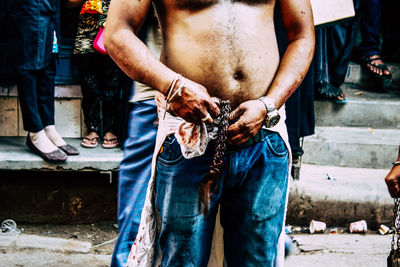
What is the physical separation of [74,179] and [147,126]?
1410mm

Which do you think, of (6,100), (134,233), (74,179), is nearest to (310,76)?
(134,233)

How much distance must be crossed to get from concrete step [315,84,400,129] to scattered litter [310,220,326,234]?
1.23 m

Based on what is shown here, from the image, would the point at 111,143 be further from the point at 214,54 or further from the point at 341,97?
the point at 214,54

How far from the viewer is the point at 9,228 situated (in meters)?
3.78

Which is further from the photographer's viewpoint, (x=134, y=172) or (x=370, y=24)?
(x=370, y=24)

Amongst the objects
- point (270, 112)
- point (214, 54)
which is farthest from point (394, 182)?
point (214, 54)

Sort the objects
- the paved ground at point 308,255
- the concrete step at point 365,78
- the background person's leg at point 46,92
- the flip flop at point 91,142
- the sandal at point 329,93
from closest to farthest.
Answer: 1. the paved ground at point 308,255
2. the background person's leg at point 46,92
3. the flip flop at point 91,142
4. the sandal at point 329,93
5. the concrete step at point 365,78

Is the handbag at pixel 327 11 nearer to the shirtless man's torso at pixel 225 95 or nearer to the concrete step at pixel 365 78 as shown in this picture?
the shirtless man's torso at pixel 225 95

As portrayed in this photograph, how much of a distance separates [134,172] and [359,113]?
9.21 feet

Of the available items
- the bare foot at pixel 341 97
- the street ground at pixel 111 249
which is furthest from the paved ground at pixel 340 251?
the bare foot at pixel 341 97

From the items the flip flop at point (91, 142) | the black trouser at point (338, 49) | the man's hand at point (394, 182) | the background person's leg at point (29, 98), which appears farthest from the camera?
the black trouser at point (338, 49)

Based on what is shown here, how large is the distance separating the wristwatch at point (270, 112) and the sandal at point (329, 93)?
304 cm

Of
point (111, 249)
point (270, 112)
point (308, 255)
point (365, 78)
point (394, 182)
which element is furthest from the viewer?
point (365, 78)

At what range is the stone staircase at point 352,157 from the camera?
3877 mm
